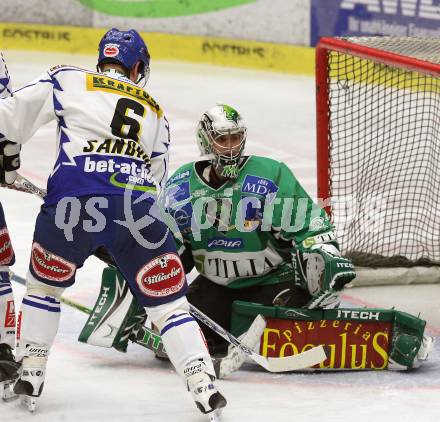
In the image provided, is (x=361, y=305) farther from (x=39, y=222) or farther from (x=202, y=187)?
(x=39, y=222)

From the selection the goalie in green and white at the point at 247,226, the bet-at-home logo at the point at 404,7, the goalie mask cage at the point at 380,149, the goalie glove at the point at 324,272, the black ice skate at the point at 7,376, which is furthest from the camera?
the bet-at-home logo at the point at 404,7

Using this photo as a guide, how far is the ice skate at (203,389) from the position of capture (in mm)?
3420

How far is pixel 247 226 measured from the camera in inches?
166

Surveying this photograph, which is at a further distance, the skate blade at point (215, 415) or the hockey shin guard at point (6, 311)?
the hockey shin guard at point (6, 311)

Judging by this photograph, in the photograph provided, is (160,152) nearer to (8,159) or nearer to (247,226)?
(8,159)

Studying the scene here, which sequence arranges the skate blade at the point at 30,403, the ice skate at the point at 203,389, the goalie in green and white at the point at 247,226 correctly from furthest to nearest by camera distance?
the goalie in green and white at the point at 247,226 → the skate blade at the point at 30,403 → the ice skate at the point at 203,389

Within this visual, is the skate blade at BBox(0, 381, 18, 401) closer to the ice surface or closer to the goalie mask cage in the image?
the ice surface

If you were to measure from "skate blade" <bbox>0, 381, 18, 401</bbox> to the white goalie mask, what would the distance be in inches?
41.2

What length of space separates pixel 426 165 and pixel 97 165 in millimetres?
3012

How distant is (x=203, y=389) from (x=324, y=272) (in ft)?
2.61

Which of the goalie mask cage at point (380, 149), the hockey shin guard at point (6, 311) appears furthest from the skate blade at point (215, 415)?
the goalie mask cage at point (380, 149)

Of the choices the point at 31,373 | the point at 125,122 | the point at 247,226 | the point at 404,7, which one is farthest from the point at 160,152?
the point at 404,7

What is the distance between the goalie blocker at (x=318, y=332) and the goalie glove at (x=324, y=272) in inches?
2.2

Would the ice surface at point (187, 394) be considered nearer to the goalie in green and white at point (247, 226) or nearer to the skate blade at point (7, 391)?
the skate blade at point (7, 391)
